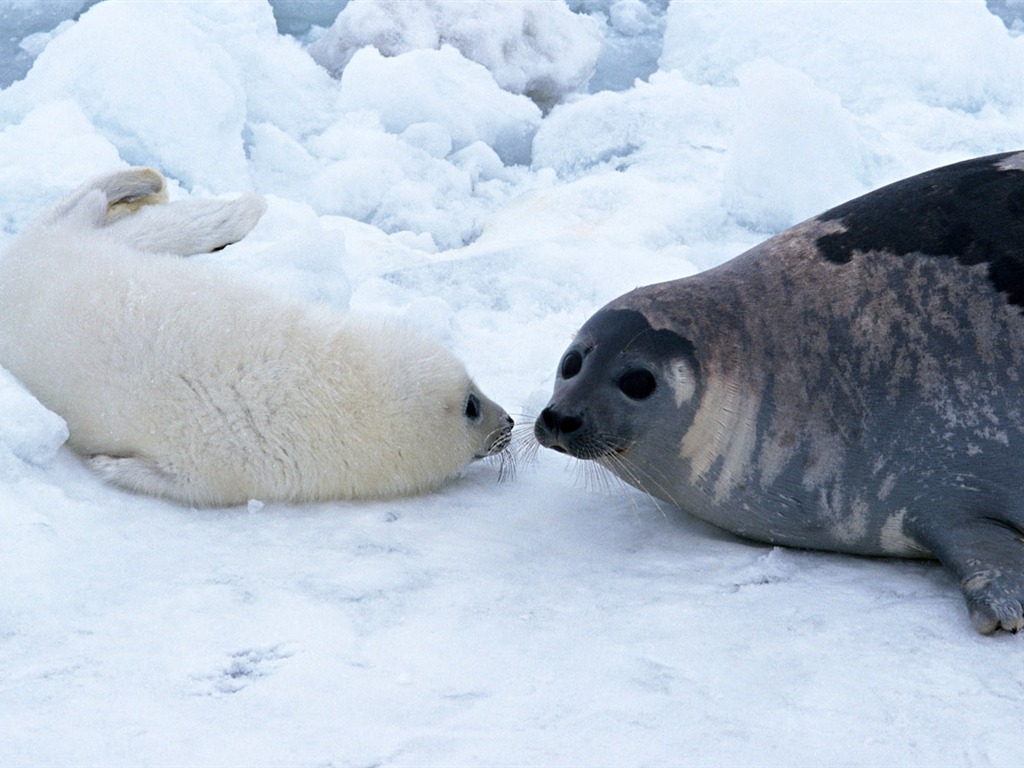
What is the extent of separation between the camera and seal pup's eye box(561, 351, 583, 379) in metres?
2.46

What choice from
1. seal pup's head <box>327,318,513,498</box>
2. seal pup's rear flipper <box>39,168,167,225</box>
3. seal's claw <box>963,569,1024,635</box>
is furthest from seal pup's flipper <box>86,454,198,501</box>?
seal's claw <box>963,569,1024,635</box>

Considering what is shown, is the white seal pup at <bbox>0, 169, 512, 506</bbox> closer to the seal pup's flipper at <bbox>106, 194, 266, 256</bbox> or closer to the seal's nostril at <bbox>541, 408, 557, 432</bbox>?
the seal pup's flipper at <bbox>106, 194, 266, 256</bbox>

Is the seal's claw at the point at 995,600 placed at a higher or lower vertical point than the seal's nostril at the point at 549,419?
lower

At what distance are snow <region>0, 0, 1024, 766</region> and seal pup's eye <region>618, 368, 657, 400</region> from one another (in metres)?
0.30

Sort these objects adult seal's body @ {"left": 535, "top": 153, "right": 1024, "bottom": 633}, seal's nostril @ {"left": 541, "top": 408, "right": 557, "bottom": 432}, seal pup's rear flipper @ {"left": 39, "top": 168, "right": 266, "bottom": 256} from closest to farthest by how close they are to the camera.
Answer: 1. adult seal's body @ {"left": 535, "top": 153, "right": 1024, "bottom": 633}
2. seal's nostril @ {"left": 541, "top": 408, "right": 557, "bottom": 432}
3. seal pup's rear flipper @ {"left": 39, "top": 168, "right": 266, "bottom": 256}

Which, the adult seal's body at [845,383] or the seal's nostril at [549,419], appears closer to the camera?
the adult seal's body at [845,383]

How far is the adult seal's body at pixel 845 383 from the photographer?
218 centimetres

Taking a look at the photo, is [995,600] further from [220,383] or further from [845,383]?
[220,383]

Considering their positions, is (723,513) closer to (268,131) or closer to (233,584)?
(233,584)

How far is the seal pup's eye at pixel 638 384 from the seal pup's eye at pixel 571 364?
116 millimetres

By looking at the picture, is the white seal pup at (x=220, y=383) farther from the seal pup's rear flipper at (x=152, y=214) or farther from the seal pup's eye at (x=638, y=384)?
the seal pup's eye at (x=638, y=384)

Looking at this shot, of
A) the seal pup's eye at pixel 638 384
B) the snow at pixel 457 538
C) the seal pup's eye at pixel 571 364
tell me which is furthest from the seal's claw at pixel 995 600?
the seal pup's eye at pixel 571 364

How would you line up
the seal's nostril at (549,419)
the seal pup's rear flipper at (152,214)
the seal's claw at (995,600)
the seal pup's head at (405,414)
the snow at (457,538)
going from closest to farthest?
the snow at (457,538)
the seal's claw at (995,600)
the seal's nostril at (549,419)
the seal pup's head at (405,414)
the seal pup's rear flipper at (152,214)

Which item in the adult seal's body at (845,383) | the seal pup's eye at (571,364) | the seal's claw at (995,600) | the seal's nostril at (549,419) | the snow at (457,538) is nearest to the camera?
the snow at (457,538)
